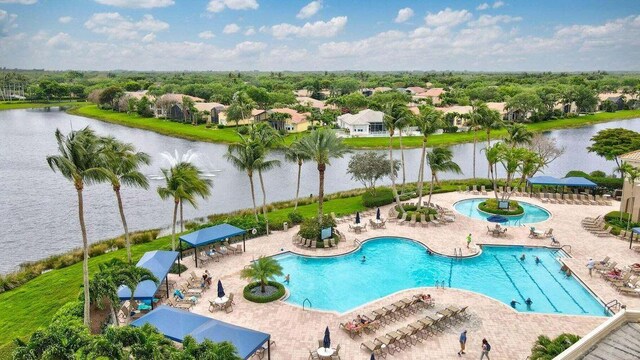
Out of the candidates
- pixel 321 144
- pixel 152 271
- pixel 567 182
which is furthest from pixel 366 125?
pixel 152 271

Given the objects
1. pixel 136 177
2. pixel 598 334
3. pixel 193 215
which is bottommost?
pixel 193 215

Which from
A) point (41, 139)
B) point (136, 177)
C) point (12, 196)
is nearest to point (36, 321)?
point (136, 177)

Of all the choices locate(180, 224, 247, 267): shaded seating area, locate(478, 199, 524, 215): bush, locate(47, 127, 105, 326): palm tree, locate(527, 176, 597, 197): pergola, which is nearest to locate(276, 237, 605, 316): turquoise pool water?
locate(180, 224, 247, 267): shaded seating area

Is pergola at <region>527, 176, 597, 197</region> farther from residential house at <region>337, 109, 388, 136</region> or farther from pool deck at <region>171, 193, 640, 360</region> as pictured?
residential house at <region>337, 109, 388, 136</region>

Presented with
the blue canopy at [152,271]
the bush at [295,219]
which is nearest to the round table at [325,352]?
the blue canopy at [152,271]

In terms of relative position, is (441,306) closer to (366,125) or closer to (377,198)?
(377,198)

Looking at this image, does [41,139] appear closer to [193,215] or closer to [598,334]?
[193,215]
